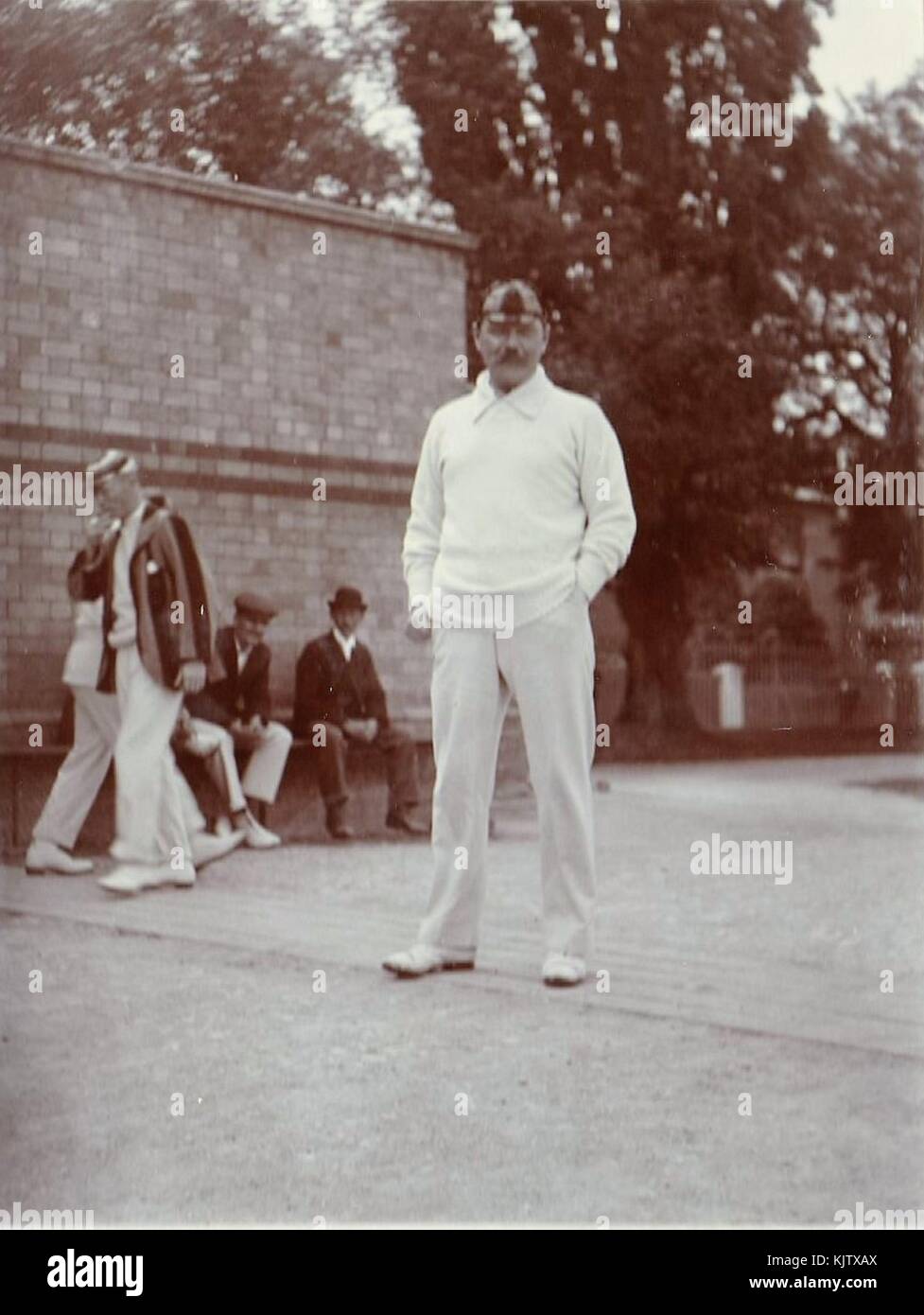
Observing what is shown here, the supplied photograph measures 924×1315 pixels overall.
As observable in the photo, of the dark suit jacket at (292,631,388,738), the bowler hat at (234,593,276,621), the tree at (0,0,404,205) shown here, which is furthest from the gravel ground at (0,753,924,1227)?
the tree at (0,0,404,205)

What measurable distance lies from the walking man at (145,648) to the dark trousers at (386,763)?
403 millimetres

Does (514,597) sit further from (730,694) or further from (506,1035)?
(506,1035)

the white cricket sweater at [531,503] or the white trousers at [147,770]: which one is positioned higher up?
the white cricket sweater at [531,503]

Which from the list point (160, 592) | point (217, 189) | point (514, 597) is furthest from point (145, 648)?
point (217, 189)

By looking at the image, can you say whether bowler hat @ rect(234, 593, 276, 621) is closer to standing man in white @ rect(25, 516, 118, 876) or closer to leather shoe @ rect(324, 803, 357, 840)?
standing man in white @ rect(25, 516, 118, 876)

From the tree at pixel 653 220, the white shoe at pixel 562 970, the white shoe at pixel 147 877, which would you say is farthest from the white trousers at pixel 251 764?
the tree at pixel 653 220

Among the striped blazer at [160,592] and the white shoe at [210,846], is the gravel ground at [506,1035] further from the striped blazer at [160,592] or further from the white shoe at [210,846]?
the striped blazer at [160,592]

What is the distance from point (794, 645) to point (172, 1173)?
6.93 feet

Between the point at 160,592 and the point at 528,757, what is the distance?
3.73ft

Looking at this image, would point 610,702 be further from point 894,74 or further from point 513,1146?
point 894,74

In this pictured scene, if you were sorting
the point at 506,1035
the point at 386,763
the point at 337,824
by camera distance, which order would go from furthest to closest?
the point at 337,824 → the point at 386,763 → the point at 506,1035

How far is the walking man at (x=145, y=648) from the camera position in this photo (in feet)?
14.8

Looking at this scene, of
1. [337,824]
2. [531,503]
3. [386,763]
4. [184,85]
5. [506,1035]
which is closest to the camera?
[506,1035]

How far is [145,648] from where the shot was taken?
4543 millimetres
